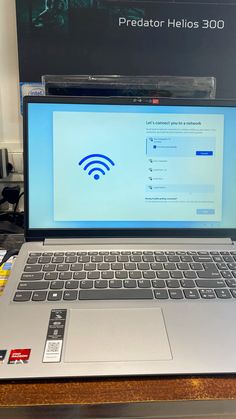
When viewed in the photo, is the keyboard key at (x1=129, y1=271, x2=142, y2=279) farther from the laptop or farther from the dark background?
the dark background

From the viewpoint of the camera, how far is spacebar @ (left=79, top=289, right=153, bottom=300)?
0.50m

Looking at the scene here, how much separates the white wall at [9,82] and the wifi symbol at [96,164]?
510 mm

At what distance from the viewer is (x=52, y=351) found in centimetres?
39

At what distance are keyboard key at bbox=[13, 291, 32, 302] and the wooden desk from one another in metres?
0.13

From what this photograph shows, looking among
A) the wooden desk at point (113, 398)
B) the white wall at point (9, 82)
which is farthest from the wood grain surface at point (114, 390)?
the white wall at point (9, 82)

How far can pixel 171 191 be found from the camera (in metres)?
0.67

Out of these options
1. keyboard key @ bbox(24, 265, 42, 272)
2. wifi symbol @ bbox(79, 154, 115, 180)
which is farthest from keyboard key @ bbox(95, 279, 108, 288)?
wifi symbol @ bbox(79, 154, 115, 180)

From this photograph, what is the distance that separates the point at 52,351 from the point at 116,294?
14cm

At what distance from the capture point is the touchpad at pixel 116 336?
1.29 feet

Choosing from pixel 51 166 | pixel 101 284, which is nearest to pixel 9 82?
pixel 51 166

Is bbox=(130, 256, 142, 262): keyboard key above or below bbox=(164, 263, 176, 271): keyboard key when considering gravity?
above

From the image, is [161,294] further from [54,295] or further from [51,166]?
[51,166]

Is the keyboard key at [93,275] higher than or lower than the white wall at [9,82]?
lower

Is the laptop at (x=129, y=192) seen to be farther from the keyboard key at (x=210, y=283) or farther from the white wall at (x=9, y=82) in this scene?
the white wall at (x=9, y=82)
